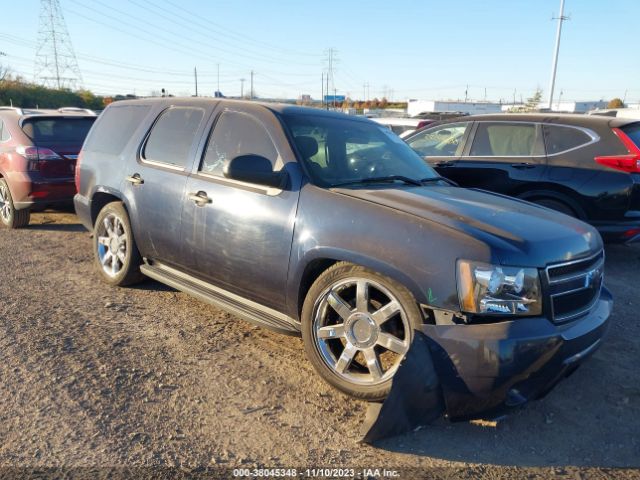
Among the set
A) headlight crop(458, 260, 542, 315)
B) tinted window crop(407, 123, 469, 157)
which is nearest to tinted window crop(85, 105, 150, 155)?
headlight crop(458, 260, 542, 315)

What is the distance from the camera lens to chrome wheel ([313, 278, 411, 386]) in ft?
9.98

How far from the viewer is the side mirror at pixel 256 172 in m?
3.54

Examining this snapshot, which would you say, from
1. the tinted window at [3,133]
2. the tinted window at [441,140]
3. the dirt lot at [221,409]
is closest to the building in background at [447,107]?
the tinted window at [441,140]

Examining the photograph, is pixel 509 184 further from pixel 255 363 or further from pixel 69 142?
pixel 69 142

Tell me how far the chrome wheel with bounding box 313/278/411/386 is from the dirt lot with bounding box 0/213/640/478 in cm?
24

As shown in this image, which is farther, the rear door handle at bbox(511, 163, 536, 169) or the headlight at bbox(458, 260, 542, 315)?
the rear door handle at bbox(511, 163, 536, 169)

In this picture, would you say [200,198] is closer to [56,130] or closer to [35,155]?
[35,155]

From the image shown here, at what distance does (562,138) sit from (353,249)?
4.52 meters

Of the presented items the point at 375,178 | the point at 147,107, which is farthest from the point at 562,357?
the point at 147,107

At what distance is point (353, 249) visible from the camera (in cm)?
310

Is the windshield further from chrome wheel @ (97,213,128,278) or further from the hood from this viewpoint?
chrome wheel @ (97,213,128,278)

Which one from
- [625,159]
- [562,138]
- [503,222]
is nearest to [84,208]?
[503,222]

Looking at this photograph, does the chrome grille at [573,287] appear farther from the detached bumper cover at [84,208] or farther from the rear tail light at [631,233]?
the detached bumper cover at [84,208]

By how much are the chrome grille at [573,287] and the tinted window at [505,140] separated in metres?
3.73
